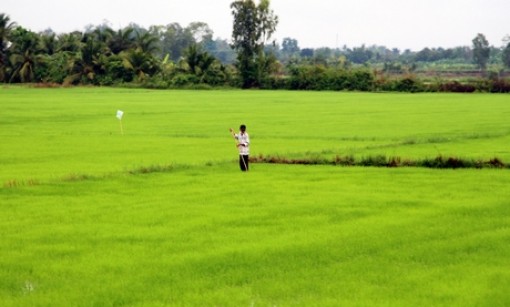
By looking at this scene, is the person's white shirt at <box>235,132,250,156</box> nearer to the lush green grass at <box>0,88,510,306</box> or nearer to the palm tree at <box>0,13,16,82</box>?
the lush green grass at <box>0,88,510,306</box>

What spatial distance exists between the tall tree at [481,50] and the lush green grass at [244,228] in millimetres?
100513

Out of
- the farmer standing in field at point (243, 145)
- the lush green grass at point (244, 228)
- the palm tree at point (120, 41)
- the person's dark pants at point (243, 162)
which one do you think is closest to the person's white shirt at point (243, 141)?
the farmer standing in field at point (243, 145)

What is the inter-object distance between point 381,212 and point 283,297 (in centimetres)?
529

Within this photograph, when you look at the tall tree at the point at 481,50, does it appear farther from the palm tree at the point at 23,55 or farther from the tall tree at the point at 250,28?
the palm tree at the point at 23,55

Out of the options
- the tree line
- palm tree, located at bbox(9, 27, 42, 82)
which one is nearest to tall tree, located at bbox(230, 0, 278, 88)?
the tree line

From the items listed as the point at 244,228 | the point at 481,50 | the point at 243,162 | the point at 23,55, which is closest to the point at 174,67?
the point at 23,55

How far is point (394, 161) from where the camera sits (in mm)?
21047

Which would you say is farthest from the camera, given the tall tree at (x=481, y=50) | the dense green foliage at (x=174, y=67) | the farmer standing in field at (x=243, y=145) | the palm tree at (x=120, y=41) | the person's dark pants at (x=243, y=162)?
the tall tree at (x=481, y=50)

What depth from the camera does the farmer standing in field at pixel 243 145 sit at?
19098mm

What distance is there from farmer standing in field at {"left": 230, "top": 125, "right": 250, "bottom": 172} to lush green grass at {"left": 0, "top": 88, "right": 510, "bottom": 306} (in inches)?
17.6

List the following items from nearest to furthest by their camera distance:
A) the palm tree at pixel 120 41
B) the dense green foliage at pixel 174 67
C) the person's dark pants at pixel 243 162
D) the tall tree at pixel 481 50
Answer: the person's dark pants at pixel 243 162 → the dense green foliage at pixel 174 67 → the palm tree at pixel 120 41 → the tall tree at pixel 481 50

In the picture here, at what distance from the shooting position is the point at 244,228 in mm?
12266

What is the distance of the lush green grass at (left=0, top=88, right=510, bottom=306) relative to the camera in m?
8.95

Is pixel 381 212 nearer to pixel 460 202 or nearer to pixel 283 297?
pixel 460 202
